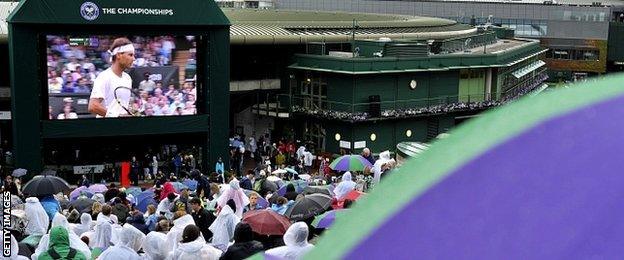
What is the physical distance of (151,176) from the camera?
28234 mm

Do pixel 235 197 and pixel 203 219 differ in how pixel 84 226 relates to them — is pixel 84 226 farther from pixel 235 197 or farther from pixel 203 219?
pixel 235 197

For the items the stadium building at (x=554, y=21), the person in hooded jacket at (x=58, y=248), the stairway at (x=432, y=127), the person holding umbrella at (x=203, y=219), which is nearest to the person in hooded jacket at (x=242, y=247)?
the person in hooded jacket at (x=58, y=248)

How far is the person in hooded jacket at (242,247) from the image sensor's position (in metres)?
8.12

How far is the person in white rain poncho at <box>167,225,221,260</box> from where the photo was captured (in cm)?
841

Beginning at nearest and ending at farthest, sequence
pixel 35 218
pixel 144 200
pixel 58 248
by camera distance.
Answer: pixel 58 248 → pixel 35 218 → pixel 144 200

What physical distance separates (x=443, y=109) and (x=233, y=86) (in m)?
8.75

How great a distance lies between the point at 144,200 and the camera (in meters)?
16.0

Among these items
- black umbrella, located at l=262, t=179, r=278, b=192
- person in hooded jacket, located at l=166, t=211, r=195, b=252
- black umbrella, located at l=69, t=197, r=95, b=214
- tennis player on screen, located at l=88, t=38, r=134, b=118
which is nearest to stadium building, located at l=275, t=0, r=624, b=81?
tennis player on screen, located at l=88, t=38, r=134, b=118

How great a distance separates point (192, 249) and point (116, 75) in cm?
1908

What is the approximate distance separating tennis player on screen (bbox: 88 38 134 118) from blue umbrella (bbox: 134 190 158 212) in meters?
10.6

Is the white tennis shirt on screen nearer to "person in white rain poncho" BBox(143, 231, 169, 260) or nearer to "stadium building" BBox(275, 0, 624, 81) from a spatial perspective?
"person in white rain poncho" BBox(143, 231, 169, 260)

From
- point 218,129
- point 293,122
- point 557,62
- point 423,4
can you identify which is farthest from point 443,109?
point 423,4

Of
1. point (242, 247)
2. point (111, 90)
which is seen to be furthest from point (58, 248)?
point (111, 90)

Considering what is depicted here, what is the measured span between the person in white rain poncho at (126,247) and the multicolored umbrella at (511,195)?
22.5 feet
